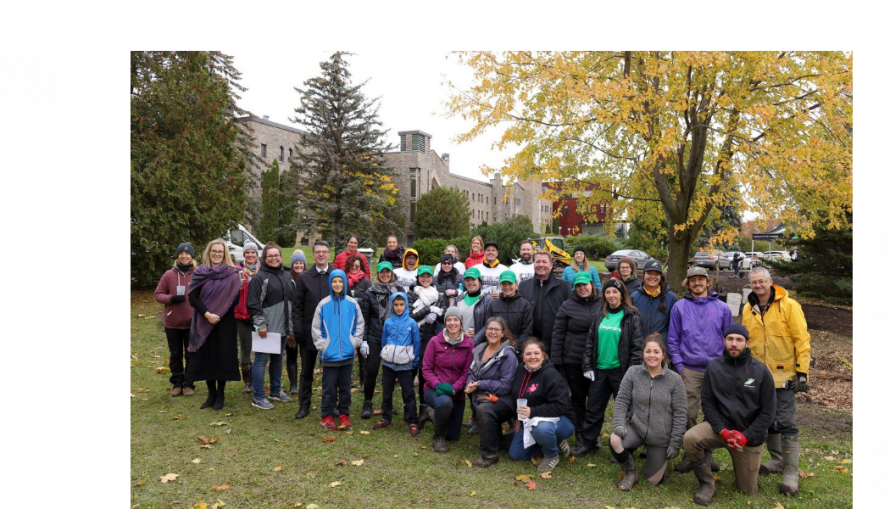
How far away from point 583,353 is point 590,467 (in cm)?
116

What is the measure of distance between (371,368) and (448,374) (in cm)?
122

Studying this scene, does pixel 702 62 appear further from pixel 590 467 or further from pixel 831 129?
Result: pixel 590 467

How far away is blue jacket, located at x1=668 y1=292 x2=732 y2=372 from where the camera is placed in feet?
18.3

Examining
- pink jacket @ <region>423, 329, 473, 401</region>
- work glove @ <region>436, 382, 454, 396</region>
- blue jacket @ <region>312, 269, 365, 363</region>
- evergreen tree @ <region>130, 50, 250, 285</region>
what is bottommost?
work glove @ <region>436, 382, 454, 396</region>

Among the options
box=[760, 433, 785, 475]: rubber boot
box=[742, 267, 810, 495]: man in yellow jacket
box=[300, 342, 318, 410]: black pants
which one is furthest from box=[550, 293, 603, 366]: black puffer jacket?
box=[300, 342, 318, 410]: black pants

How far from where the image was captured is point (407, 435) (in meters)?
6.29

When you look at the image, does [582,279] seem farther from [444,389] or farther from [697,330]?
[444,389]

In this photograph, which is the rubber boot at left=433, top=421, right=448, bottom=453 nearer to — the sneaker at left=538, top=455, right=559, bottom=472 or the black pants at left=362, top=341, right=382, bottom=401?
the sneaker at left=538, top=455, right=559, bottom=472

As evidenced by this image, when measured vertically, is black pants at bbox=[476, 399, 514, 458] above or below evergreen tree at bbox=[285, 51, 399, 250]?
below

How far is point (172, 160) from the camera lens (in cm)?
1500

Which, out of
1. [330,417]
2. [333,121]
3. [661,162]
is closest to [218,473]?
[330,417]

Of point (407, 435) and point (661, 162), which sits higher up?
point (661, 162)

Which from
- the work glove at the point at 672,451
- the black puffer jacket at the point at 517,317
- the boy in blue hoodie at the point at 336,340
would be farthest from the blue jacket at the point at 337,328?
the work glove at the point at 672,451

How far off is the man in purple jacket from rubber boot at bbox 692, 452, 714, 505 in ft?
2.13
